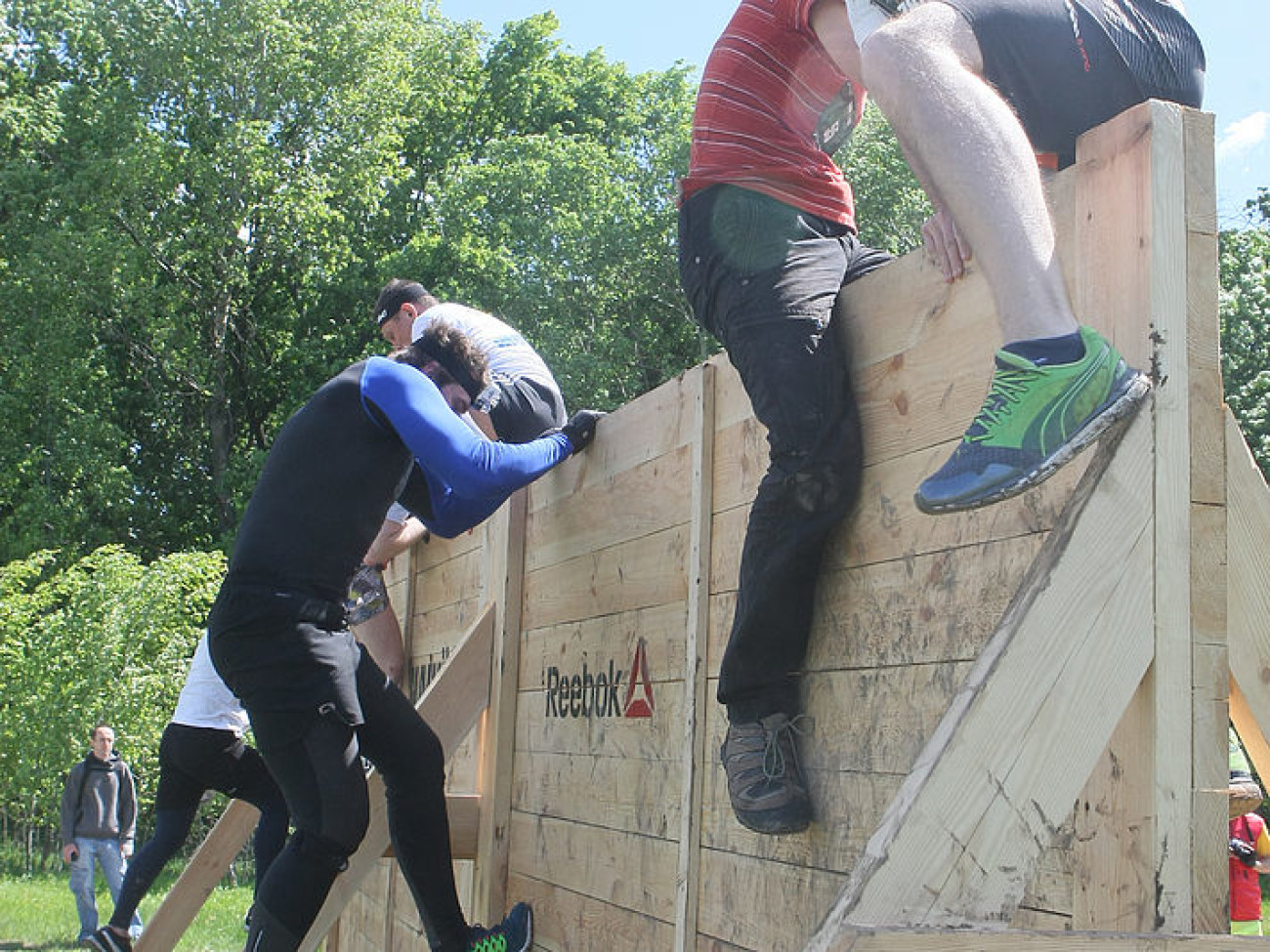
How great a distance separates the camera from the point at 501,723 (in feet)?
14.8

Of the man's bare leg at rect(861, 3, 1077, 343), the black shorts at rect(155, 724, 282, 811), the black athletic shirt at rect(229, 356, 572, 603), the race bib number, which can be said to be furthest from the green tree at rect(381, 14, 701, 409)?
the man's bare leg at rect(861, 3, 1077, 343)

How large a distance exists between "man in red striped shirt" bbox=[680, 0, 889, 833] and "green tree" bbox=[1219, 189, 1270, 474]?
1713 cm

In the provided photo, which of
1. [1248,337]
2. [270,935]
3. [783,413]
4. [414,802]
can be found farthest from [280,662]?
[1248,337]

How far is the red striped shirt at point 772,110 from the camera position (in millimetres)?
2809

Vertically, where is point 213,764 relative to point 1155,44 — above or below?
below

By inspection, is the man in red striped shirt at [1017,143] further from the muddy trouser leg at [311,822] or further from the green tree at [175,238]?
the green tree at [175,238]

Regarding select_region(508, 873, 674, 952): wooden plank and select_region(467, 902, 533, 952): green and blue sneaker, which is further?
select_region(467, 902, 533, 952): green and blue sneaker

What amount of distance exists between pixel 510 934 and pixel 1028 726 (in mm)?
2542

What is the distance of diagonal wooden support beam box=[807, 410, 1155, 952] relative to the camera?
1704mm

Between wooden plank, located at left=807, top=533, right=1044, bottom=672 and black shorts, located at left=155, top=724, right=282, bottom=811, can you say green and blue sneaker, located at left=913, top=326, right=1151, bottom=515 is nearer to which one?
wooden plank, located at left=807, top=533, right=1044, bottom=672

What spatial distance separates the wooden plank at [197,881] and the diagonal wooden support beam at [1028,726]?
3.68 meters

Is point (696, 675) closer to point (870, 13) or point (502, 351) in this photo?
point (870, 13)

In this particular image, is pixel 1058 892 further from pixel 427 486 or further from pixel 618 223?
pixel 618 223

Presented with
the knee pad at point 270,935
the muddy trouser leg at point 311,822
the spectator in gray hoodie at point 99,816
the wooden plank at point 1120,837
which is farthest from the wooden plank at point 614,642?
the spectator in gray hoodie at point 99,816
